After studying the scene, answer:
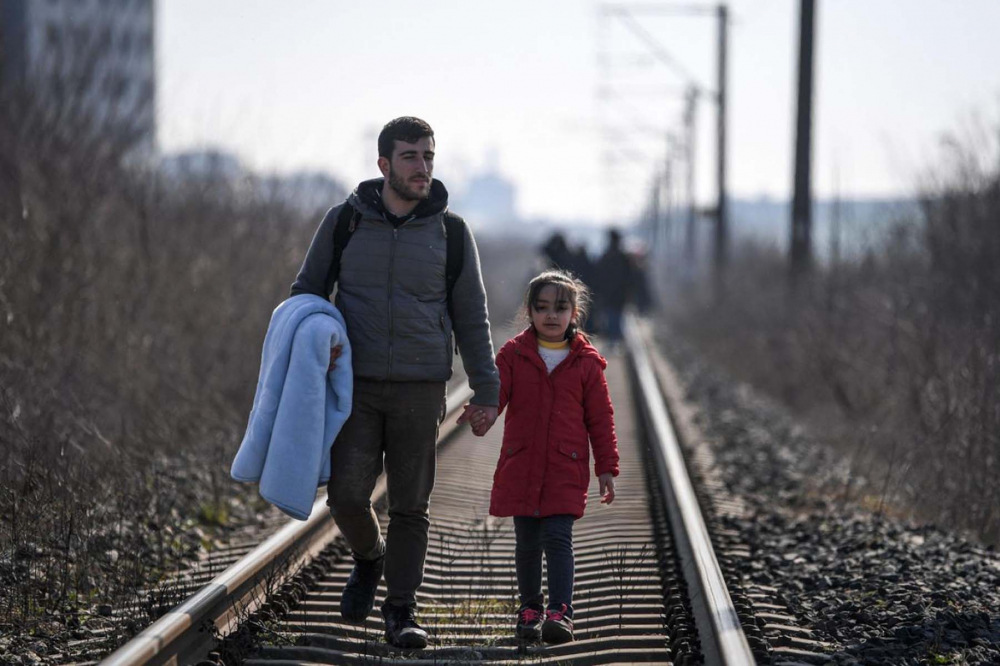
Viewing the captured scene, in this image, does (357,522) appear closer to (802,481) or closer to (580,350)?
(580,350)

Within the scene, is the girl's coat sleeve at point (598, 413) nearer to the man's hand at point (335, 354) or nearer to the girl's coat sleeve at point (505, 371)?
the girl's coat sleeve at point (505, 371)

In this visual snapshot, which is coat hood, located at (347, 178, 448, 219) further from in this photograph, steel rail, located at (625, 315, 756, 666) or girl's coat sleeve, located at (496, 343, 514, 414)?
steel rail, located at (625, 315, 756, 666)

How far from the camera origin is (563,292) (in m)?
5.57

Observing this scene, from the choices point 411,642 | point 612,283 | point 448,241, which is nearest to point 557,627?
point 411,642

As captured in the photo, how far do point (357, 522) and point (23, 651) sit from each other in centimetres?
136

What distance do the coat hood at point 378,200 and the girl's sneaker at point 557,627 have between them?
1667mm

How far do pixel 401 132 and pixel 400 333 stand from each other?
775 millimetres

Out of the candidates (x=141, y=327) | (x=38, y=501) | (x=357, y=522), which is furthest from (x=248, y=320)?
(x=357, y=522)

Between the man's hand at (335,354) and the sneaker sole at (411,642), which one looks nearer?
the man's hand at (335,354)

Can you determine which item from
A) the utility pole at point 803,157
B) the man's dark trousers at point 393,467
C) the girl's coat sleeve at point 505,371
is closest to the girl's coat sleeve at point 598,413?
the girl's coat sleeve at point 505,371

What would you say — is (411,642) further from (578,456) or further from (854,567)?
(854,567)

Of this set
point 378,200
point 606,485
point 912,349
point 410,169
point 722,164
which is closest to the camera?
point 410,169

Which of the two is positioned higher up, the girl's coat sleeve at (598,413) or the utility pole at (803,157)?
the utility pole at (803,157)

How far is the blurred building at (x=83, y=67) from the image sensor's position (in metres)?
16.2
